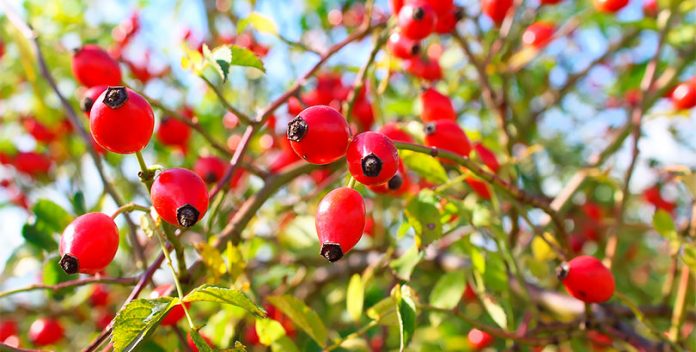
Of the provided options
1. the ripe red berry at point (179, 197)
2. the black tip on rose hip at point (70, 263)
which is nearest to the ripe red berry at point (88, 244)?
the black tip on rose hip at point (70, 263)

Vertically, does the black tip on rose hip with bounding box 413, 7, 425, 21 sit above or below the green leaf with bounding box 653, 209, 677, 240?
above

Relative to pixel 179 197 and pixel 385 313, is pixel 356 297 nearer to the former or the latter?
pixel 385 313

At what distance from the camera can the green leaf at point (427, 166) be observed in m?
1.81

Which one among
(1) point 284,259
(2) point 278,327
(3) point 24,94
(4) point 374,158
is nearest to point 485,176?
(4) point 374,158

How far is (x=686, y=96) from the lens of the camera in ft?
8.82

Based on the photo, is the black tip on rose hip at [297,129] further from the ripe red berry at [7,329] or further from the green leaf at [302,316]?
the ripe red berry at [7,329]

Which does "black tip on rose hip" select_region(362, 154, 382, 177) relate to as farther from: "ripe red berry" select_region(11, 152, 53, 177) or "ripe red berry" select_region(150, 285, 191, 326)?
"ripe red berry" select_region(11, 152, 53, 177)

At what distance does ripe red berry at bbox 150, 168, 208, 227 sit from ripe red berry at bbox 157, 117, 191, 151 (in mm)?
1648

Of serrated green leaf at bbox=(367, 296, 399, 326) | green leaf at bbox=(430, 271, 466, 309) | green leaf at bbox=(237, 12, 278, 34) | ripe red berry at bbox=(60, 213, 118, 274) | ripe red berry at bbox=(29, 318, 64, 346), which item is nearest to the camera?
ripe red berry at bbox=(60, 213, 118, 274)

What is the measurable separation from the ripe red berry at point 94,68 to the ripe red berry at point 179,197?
35.0 inches

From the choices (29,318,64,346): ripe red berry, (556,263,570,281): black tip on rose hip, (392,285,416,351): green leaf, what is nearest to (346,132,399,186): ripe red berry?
(392,285,416,351): green leaf

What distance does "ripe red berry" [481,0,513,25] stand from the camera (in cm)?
267

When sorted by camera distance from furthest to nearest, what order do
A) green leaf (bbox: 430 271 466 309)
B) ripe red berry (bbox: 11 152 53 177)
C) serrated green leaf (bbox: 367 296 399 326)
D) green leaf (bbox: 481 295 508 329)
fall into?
ripe red berry (bbox: 11 152 53 177)
green leaf (bbox: 430 271 466 309)
green leaf (bbox: 481 295 508 329)
serrated green leaf (bbox: 367 296 399 326)

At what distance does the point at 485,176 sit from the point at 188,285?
0.78 meters
